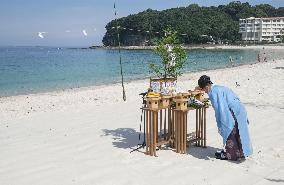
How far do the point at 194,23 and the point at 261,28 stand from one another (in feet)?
91.5

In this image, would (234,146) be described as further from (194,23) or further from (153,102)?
(194,23)

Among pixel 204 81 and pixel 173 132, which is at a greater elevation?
pixel 204 81

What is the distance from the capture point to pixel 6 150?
6867 millimetres

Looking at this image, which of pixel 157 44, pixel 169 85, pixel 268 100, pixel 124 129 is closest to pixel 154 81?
pixel 169 85

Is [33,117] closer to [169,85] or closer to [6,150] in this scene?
[6,150]

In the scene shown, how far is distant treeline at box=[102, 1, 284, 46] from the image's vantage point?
5561 inches

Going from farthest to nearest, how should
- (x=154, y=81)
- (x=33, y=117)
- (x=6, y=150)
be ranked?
(x=33, y=117) → (x=6, y=150) → (x=154, y=81)

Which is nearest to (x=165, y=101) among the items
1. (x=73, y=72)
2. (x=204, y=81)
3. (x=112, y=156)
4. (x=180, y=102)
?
(x=180, y=102)

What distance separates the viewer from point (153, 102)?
19.7ft

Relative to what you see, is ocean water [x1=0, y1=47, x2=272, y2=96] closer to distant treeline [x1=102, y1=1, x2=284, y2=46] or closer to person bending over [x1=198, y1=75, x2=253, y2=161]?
person bending over [x1=198, y1=75, x2=253, y2=161]

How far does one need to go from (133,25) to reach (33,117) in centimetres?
14881

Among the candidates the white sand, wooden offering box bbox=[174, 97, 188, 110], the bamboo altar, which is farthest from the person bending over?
the bamboo altar

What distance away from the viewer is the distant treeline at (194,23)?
141 metres

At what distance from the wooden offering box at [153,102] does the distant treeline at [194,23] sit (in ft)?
389
